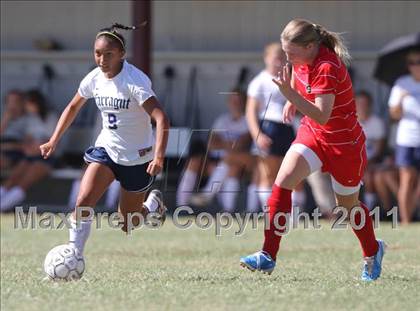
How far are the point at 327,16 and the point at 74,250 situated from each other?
9260 mm

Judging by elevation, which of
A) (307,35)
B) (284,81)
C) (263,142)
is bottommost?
(263,142)

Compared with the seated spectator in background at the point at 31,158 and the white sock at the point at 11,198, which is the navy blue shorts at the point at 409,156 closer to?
the seated spectator in background at the point at 31,158

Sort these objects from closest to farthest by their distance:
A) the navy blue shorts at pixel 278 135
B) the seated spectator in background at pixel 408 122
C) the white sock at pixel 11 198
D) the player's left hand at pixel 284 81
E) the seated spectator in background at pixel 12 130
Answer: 1. the player's left hand at pixel 284 81
2. the navy blue shorts at pixel 278 135
3. the seated spectator in background at pixel 408 122
4. the white sock at pixel 11 198
5. the seated spectator in background at pixel 12 130

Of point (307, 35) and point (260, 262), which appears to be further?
point (260, 262)

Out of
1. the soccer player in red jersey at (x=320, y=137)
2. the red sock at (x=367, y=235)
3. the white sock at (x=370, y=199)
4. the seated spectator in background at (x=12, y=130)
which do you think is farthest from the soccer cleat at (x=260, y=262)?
the seated spectator in background at (x=12, y=130)

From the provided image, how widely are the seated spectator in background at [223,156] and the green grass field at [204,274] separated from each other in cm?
141

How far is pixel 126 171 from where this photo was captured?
8461 millimetres

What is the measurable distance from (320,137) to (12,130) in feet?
29.0

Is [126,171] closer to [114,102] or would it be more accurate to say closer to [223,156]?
[114,102]

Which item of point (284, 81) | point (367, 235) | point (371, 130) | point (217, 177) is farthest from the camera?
point (371, 130)

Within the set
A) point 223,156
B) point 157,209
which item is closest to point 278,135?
point 223,156

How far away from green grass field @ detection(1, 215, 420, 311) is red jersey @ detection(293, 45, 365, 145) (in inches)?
40.6

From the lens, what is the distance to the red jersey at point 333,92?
7.72 metres

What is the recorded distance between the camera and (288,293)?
7.05m
